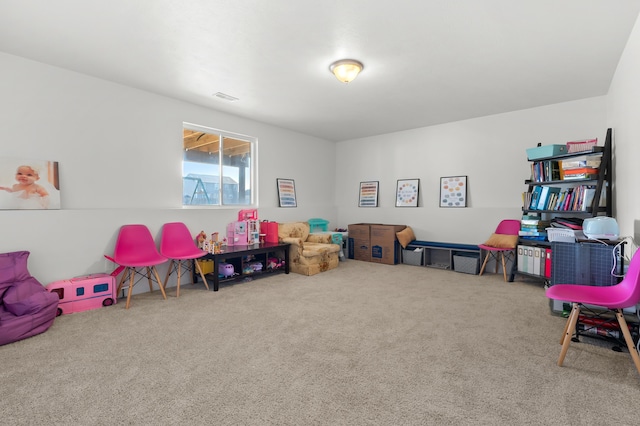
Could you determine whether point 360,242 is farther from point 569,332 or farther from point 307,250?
point 569,332

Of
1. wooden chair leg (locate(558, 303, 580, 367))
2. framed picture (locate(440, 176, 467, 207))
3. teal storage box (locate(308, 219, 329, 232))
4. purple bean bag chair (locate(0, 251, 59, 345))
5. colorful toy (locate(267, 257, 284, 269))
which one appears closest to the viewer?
wooden chair leg (locate(558, 303, 580, 367))

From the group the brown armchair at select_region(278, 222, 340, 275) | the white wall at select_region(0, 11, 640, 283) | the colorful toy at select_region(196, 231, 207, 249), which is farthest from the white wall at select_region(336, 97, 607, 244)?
the colorful toy at select_region(196, 231, 207, 249)

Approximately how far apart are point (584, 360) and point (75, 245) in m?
4.91

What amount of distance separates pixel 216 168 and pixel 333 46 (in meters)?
3.00

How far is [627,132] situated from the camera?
10.3 ft

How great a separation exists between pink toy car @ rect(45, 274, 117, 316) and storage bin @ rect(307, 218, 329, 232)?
372cm

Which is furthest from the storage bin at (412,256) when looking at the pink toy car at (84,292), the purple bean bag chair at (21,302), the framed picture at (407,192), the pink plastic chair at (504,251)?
the purple bean bag chair at (21,302)

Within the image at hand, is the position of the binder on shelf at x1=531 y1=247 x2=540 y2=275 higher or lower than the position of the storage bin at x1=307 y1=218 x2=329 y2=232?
lower

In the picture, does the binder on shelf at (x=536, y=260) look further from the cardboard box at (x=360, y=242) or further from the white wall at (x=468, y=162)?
the cardboard box at (x=360, y=242)

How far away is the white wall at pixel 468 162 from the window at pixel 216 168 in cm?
258

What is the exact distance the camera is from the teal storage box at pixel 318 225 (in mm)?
6672

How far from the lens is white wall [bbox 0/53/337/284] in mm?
3305

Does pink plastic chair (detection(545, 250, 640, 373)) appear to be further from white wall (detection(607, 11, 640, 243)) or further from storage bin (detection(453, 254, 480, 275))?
storage bin (detection(453, 254, 480, 275))

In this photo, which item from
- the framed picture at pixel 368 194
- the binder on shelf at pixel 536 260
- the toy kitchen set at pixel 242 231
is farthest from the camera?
the framed picture at pixel 368 194
